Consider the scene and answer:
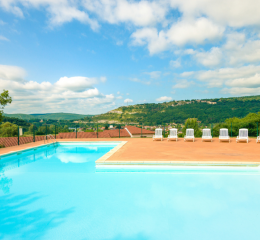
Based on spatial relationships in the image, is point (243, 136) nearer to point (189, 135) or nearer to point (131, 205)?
point (189, 135)

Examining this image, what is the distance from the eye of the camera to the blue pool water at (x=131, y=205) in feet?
9.10

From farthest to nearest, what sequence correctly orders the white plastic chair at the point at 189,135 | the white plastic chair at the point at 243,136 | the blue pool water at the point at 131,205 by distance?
the white plastic chair at the point at 189,135
the white plastic chair at the point at 243,136
the blue pool water at the point at 131,205

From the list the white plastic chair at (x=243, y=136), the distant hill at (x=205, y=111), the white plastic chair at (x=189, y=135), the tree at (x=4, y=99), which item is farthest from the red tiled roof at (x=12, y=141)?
the distant hill at (x=205, y=111)

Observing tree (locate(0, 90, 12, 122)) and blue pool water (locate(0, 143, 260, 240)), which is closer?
blue pool water (locate(0, 143, 260, 240))

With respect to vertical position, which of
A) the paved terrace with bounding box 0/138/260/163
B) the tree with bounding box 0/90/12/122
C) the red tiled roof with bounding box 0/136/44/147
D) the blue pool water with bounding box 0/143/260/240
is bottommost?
the blue pool water with bounding box 0/143/260/240

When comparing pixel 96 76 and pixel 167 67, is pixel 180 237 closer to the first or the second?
pixel 96 76

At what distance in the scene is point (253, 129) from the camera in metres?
13.8

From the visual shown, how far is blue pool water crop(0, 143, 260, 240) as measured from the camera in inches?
109

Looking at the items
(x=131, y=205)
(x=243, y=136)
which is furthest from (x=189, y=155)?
(x=243, y=136)

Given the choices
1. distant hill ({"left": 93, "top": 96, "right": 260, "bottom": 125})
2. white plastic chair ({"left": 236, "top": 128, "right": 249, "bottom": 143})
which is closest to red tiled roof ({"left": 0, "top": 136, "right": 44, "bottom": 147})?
white plastic chair ({"left": 236, "top": 128, "right": 249, "bottom": 143})

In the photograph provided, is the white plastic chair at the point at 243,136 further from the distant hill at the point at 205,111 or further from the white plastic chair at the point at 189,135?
the distant hill at the point at 205,111

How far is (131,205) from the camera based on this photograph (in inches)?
143

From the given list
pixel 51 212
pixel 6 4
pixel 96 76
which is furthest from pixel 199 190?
pixel 96 76

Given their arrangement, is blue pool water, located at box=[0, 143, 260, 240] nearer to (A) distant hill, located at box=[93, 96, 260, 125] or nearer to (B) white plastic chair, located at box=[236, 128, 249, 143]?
(B) white plastic chair, located at box=[236, 128, 249, 143]
